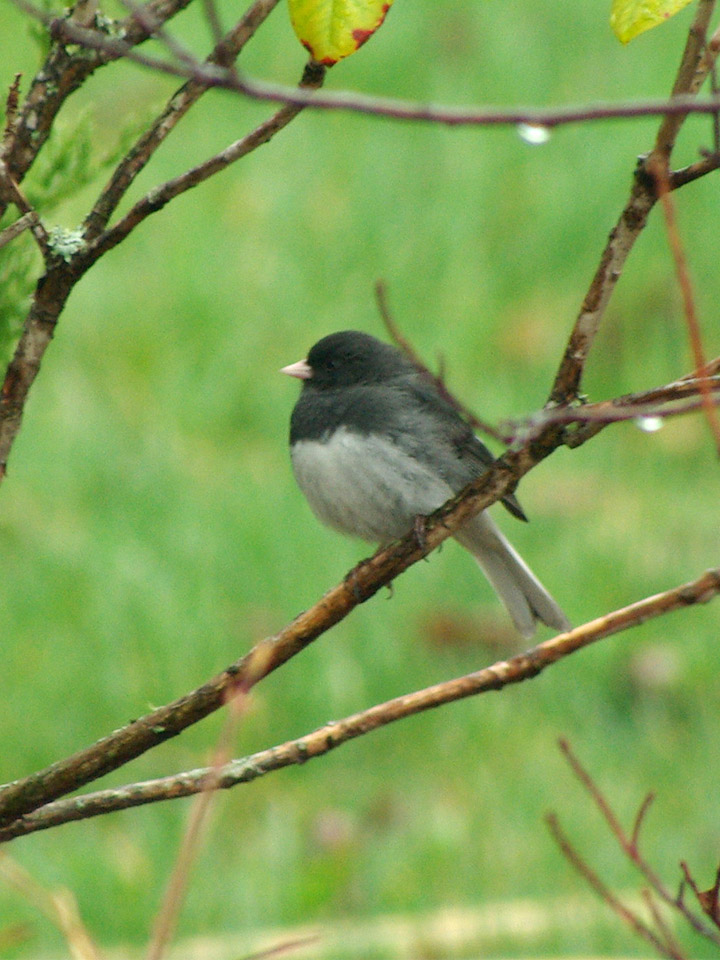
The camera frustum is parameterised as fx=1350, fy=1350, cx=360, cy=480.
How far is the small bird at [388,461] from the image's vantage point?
268cm

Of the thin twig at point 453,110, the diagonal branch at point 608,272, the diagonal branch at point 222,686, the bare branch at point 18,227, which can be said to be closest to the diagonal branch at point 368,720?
the diagonal branch at point 222,686

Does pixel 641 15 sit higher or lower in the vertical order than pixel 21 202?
lower

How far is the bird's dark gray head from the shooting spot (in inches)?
118

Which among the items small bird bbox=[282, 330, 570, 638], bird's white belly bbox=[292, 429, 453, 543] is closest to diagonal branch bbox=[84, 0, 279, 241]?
small bird bbox=[282, 330, 570, 638]

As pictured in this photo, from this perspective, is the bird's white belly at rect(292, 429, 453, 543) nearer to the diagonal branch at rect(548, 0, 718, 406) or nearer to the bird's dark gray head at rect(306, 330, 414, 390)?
the bird's dark gray head at rect(306, 330, 414, 390)

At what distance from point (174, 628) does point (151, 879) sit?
2.46ft

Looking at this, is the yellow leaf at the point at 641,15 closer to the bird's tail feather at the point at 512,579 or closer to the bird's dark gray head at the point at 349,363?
the bird's tail feather at the point at 512,579

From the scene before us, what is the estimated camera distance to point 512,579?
2824mm

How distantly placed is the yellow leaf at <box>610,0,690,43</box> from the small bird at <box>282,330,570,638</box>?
145 cm

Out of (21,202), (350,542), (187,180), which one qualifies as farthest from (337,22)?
(350,542)

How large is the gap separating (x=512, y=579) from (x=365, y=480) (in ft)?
1.32

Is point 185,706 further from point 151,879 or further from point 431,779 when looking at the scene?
point 431,779

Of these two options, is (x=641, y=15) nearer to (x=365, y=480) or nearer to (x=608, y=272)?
(x=608, y=272)

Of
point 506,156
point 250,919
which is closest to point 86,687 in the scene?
point 250,919
